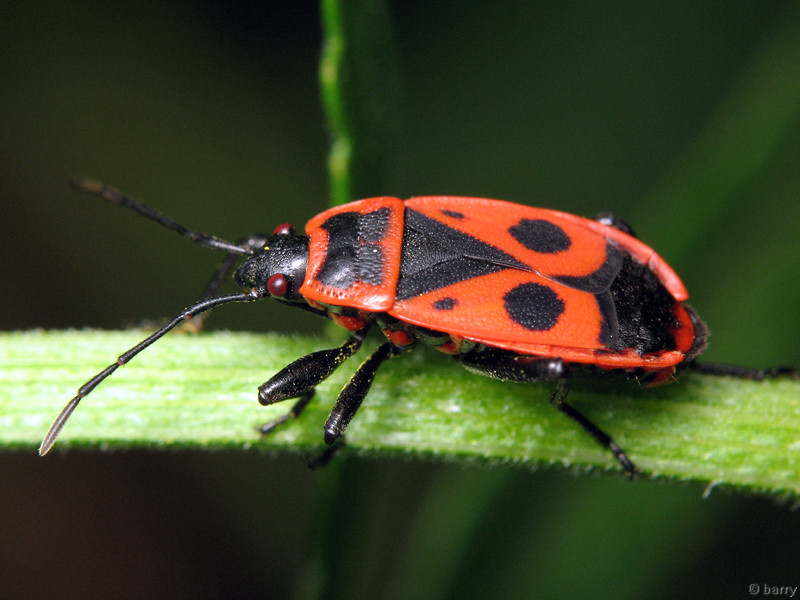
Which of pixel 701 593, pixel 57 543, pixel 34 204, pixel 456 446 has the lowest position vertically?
pixel 57 543

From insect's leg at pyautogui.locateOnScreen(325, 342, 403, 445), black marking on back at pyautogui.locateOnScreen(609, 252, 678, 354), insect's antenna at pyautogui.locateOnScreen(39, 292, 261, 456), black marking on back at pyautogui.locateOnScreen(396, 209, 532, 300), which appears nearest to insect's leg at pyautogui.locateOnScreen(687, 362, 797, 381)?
black marking on back at pyautogui.locateOnScreen(609, 252, 678, 354)

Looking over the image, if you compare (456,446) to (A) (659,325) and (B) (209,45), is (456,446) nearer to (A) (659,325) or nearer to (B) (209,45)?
(A) (659,325)

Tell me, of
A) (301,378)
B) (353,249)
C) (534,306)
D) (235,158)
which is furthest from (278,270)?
(235,158)

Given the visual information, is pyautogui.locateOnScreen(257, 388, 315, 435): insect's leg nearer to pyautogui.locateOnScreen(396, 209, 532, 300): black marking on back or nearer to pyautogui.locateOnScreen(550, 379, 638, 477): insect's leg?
pyautogui.locateOnScreen(396, 209, 532, 300): black marking on back

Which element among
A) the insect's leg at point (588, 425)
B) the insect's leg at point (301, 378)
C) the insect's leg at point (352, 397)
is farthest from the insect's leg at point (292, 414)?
the insect's leg at point (588, 425)

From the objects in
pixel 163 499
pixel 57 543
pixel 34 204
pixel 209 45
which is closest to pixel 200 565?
pixel 163 499

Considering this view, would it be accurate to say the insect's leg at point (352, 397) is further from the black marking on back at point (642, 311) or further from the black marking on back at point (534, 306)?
the black marking on back at point (642, 311)
